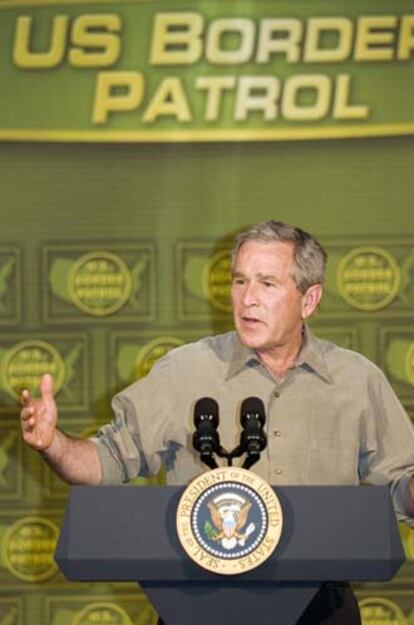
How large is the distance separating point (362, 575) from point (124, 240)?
2254 millimetres

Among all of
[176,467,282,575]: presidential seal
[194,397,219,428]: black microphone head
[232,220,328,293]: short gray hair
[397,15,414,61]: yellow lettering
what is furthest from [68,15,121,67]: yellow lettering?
[176,467,282,575]: presidential seal

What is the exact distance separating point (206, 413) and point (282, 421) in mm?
431

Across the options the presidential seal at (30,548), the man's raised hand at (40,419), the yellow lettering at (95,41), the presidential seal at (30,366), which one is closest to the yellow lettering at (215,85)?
the yellow lettering at (95,41)

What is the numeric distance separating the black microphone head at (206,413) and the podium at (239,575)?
0.13 meters

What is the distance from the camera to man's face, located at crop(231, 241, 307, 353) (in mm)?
2957

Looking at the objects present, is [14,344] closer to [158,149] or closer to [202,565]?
[158,149]

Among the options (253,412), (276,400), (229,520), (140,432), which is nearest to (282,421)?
(276,400)

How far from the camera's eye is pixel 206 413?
2.58 meters

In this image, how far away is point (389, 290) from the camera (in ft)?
15.0

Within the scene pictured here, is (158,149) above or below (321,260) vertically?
above

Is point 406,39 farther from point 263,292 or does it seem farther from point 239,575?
point 239,575

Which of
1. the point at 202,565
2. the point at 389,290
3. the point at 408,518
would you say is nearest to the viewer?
the point at 202,565

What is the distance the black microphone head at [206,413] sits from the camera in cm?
258

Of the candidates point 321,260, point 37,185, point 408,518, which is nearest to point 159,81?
point 37,185
